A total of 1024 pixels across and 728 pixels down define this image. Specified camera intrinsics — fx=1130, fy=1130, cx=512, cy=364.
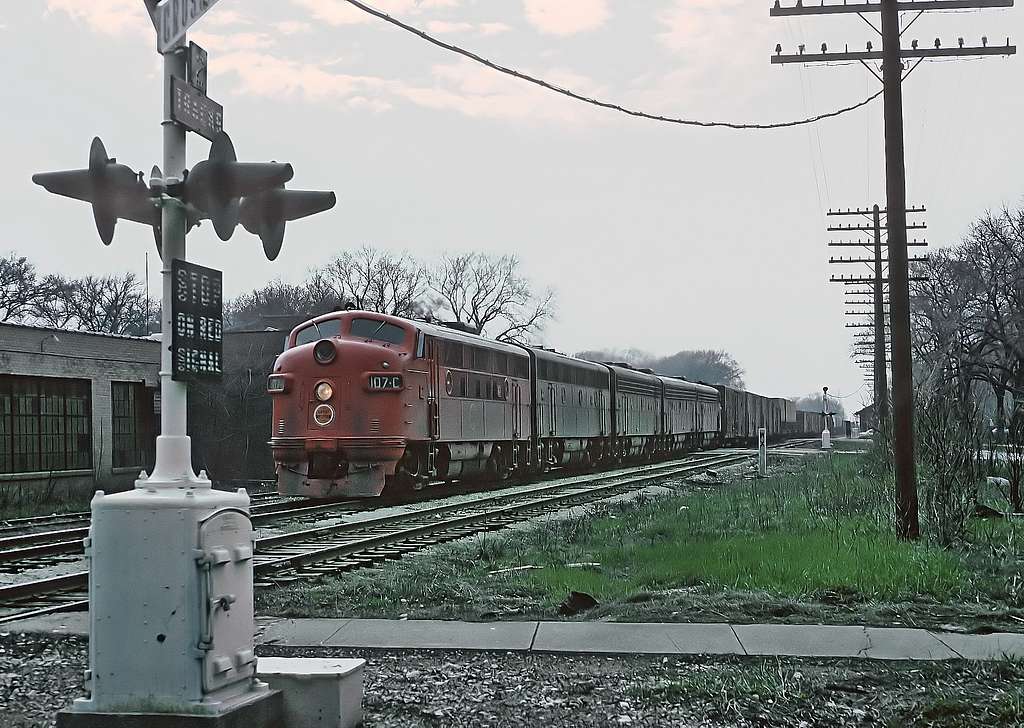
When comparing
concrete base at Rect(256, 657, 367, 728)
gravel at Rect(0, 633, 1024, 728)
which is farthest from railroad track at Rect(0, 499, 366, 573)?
concrete base at Rect(256, 657, 367, 728)

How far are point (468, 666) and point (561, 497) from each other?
14.7m

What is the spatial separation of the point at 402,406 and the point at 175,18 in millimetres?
13996

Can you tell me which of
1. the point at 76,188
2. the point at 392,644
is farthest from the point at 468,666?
the point at 76,188

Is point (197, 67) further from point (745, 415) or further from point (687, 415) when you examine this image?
point (745, 415)

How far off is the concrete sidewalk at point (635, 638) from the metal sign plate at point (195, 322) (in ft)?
9.33

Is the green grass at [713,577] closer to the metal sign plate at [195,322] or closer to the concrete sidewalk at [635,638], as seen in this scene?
the concrete sidewalk at [635,638]

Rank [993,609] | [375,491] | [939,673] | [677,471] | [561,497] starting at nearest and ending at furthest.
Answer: [939,673]
[993,609]
[375,491]
[561,497]
[677,471]

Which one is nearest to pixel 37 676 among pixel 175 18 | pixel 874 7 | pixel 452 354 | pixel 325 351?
pixel 175 18

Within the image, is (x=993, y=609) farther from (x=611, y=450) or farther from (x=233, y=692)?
(x=611, y=450)

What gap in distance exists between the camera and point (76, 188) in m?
5.60

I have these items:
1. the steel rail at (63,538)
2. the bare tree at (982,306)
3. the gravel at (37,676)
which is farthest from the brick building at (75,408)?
the bare tree at (982,306)

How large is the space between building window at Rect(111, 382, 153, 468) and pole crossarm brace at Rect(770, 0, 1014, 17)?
61.3 ft

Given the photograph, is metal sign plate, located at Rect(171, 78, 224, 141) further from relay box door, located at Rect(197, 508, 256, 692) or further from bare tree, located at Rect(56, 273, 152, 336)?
bare tree, located at Rect(56, 273, 152, 336)

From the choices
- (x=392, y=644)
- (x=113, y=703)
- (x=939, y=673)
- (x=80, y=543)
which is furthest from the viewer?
(x=80, y=543)
